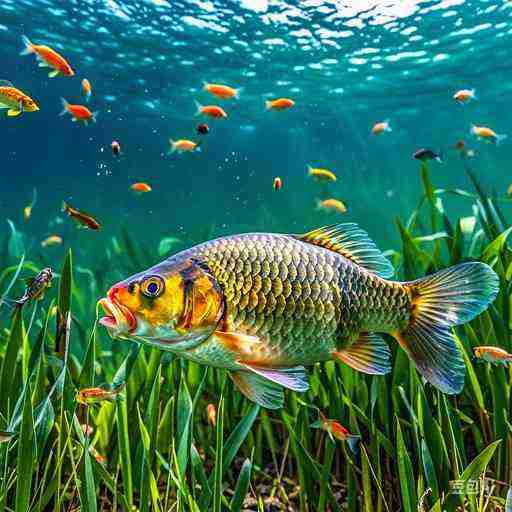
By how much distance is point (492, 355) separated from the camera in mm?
2574

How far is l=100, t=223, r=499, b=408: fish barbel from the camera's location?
1.79m

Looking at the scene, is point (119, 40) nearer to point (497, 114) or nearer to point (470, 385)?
point (470, 385)

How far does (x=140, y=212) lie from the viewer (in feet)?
207

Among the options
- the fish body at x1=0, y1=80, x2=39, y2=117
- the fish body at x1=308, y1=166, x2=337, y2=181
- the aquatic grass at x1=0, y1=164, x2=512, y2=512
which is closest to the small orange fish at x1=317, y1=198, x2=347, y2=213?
the fish body at x1=308, y1=166, x2=337, y2=181

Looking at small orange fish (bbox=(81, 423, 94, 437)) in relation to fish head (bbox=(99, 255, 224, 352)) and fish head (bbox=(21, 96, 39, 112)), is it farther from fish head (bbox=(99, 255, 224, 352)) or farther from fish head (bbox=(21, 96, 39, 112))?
fish head (bbox=(21, 96, 39, 112))

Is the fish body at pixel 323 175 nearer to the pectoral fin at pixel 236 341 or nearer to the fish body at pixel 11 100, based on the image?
the fish body at pixel 11 100

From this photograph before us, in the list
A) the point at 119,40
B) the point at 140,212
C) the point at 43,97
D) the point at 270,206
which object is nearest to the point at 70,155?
the point at 140,212

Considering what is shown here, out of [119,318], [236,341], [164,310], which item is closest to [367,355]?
[236,341]

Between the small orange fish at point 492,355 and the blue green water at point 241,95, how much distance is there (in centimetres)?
113

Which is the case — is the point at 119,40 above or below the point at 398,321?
above

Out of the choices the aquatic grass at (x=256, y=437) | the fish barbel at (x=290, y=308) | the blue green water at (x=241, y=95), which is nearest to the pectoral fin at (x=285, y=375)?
the fish barbel at (x=290, y=308)

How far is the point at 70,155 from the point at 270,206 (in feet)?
81.6

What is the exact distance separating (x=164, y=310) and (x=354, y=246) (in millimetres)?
879

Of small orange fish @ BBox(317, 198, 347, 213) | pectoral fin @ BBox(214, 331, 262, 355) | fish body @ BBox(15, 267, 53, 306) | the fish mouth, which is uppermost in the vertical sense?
the fish mouth
